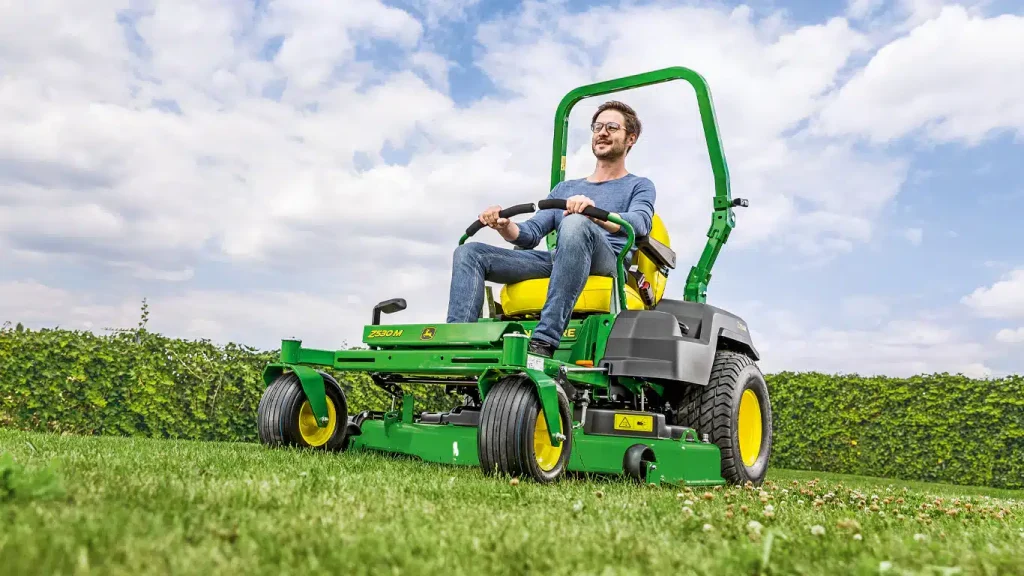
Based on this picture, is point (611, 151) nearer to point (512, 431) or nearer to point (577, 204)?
point (577, 204)

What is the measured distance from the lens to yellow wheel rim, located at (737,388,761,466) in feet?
18.3

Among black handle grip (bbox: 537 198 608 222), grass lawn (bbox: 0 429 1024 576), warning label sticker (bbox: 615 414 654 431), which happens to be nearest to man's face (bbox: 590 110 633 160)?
black handle grip (bbox: 537 198 608 222)

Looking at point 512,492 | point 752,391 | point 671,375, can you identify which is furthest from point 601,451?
point 752,391

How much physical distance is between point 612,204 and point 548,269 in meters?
0.66

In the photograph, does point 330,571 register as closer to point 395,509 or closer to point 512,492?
point 395,509

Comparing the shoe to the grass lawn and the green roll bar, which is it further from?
the green roll bar

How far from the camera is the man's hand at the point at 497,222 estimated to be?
4.84 meters

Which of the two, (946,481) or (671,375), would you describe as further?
(946,481)

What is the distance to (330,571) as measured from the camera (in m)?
1.66

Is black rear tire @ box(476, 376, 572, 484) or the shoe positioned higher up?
the shoe

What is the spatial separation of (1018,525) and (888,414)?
8.17 m

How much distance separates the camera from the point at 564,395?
12.5 ft

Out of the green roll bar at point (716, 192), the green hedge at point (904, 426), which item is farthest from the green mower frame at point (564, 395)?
the green hedge at point (904, 426)

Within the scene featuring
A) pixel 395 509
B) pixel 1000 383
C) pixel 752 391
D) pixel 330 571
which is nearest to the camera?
pixel 330 571
